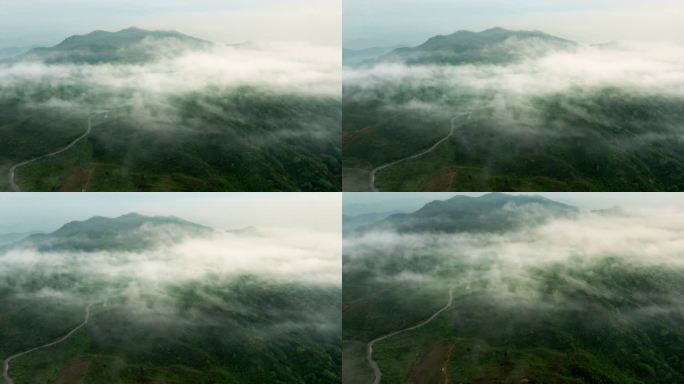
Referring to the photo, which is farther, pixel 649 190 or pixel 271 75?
pixel 271 75

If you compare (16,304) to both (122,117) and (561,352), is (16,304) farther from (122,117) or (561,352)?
(561,352)

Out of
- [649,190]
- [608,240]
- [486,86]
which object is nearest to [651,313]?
[608,240]

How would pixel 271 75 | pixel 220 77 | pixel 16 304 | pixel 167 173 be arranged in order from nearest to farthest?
pixel 167 173 → pixel 16 304 → pixel 220 77 → pixel 271 75

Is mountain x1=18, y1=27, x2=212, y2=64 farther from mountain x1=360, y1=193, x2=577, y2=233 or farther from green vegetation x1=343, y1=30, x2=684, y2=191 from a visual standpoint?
mountain x1=360, y1=193, x2=577, y2=233

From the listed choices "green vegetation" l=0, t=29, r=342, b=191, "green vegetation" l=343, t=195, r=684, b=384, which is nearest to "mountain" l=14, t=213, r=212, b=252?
"green vegetation" l=0, t=29, r=342, b=191

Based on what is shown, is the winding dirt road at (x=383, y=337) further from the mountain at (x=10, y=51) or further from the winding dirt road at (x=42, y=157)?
the mountain at (x=10, y=51)

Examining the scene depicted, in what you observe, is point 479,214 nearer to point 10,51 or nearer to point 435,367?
point 435,367
